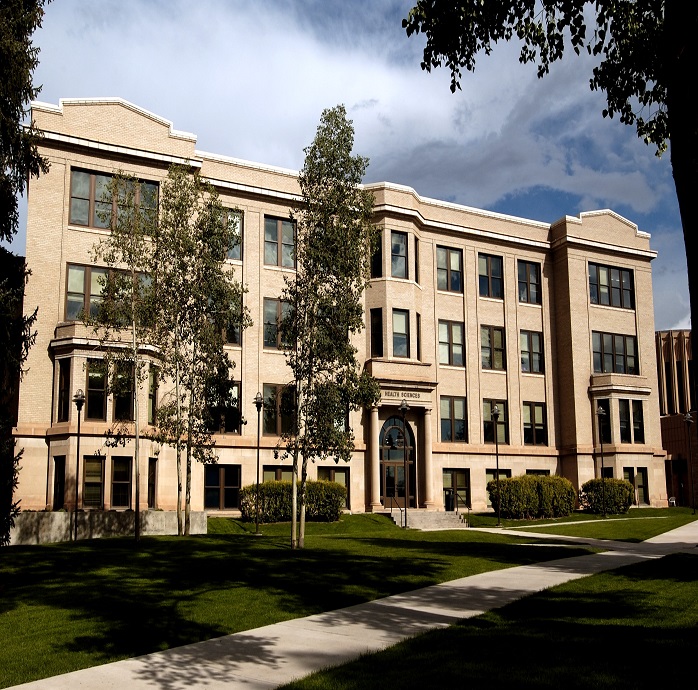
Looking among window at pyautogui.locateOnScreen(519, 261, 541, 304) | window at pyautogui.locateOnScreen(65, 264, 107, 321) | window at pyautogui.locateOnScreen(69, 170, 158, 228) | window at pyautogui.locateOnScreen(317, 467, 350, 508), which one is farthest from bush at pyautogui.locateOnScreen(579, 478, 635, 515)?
window at pyautogui.locateOnScreen(65, 264, 107, 321)

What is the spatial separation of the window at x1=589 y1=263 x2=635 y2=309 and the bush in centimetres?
1178

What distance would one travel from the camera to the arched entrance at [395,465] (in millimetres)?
42188

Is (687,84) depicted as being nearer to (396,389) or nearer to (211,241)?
(211,241)

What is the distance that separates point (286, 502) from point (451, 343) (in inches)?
593

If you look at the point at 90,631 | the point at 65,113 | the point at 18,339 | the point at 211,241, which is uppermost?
the point at 65,113

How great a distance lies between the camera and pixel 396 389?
40.8m

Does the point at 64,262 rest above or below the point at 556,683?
above

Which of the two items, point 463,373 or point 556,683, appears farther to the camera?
point 463,373

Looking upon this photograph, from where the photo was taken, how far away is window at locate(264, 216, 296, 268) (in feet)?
134

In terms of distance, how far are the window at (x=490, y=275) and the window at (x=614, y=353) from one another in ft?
21.8

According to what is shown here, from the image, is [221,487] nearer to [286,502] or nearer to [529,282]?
[286,502]

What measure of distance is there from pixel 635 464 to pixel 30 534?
114 feet

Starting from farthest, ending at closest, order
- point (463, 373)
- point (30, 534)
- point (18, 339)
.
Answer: point (463, 373), point (30, 534), point (18, 339)

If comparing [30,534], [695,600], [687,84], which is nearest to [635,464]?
[30,534]
